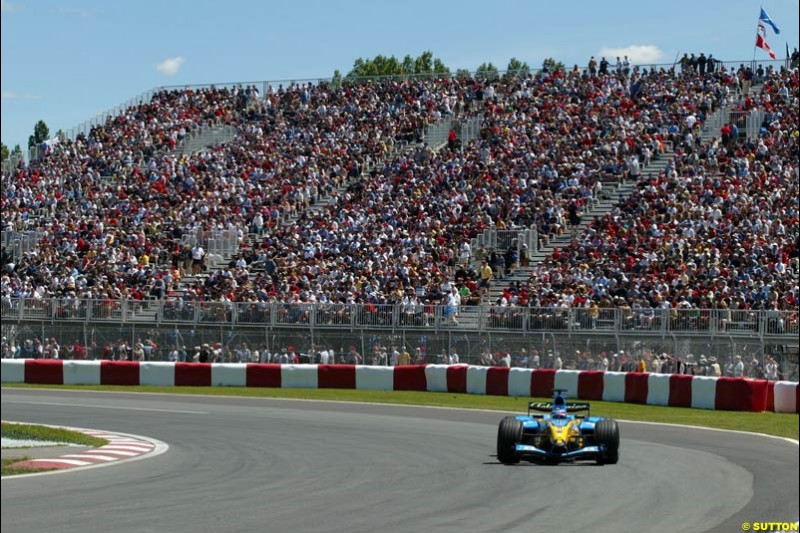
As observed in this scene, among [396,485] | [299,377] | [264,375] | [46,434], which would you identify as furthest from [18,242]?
[396,485]

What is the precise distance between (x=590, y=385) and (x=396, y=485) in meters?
15.3

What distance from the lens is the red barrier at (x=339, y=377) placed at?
32.4 m

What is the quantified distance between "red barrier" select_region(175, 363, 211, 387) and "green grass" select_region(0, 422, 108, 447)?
12.7 m

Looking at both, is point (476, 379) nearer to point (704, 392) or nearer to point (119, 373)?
point (704, 392)

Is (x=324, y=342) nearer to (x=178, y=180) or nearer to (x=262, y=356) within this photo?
(x=262, y=356)

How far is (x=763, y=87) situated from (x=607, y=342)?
62.0 feet

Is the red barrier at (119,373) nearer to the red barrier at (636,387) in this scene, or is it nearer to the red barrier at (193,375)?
the red barrier at (193,375)

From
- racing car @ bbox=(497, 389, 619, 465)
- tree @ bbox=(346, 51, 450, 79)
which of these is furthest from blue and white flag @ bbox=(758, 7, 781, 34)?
tree @ bbox=(346, 51, 450, 79)

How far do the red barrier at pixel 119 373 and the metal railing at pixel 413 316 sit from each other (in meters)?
2.67

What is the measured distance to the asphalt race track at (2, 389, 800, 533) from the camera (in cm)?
1153

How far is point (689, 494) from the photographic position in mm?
13422

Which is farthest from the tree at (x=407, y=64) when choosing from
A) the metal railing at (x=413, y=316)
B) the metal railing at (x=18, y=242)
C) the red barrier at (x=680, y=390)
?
the red barrier at (x=680, y=390)

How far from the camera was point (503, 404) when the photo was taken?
27594 mm

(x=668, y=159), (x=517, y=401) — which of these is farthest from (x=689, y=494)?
(x=668, y=159)
